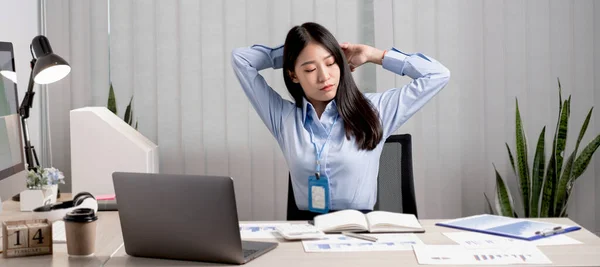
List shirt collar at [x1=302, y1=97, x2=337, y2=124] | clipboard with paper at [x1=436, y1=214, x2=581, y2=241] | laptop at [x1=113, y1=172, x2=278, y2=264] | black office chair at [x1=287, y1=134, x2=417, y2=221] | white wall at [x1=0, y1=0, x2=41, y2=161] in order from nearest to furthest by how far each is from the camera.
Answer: laptop at [x1=113, y1=172, x2=278, y2=264] → clipboard with paper at [x1=436, y1=214, x2=581, y2=241] → shirt collar at [x1=302, y1=97, x2=337, y2=124] → black office chair at [x1=287, y1=134, x2=417, y2=221] → white wall at [x1=0, y1=0, x2=41, y2=161]

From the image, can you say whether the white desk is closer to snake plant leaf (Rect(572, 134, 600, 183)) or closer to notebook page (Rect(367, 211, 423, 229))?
notebook page (Rect(367, 211, 423, 229))

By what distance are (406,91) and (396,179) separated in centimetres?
35

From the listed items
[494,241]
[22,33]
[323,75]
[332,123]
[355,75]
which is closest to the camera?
[494,241]

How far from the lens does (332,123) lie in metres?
2.71

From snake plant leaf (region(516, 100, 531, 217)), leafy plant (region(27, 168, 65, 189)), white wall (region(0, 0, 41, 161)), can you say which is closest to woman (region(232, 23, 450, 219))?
leafy plant (region(27, 168, 65, 189))

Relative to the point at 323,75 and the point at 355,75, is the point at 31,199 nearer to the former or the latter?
the point at 323,75

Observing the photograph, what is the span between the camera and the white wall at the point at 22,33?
11.2 ft

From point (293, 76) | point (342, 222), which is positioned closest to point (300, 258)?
point (342, 222)

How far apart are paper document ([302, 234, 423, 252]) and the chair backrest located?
71 cm

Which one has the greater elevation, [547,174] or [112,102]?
[112,102]

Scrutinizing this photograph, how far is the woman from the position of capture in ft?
8.63

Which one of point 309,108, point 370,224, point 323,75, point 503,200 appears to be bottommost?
point 503,200

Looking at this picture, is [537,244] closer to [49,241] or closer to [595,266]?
[595,266]

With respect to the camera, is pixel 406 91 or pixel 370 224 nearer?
pixel 370 224
